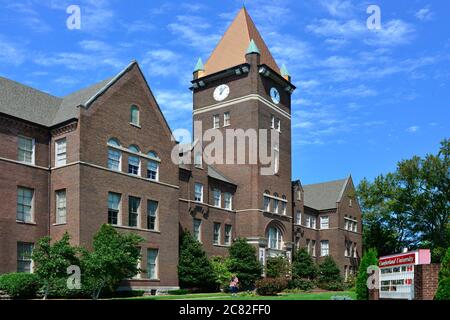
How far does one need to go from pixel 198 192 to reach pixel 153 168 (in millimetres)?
8357

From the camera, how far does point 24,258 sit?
32906mm

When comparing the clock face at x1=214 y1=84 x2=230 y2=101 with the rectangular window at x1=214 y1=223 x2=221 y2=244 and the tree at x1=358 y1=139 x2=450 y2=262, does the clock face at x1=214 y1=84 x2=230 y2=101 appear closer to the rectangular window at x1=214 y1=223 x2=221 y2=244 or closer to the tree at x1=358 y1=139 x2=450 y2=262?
the rectangular window at x1=214 y1=223 x2=221 y2=244

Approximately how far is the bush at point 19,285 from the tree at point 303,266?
33.7 m

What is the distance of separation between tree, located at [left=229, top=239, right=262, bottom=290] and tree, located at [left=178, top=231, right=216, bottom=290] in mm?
4598

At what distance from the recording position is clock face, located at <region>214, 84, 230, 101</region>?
57.3 meters

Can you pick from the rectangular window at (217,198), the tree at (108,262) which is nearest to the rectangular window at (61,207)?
the tree at (108,262)

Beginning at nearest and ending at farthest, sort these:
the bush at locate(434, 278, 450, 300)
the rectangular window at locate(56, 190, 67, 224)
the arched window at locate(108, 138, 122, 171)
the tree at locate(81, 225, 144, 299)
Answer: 1. the bush at locate(434, 278, 450, 300)
2. the tree at locate(81, 225, 144, 299)
3. the rectangular window at locate(56, 190, 67, 224)
4. the arched window at locate(108, 138, 122, 171)

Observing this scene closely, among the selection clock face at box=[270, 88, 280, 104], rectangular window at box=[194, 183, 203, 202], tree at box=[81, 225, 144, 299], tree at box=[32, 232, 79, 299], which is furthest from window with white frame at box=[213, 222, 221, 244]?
tree at box=[32, 232, 79, 299]

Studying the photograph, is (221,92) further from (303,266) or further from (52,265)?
(52,265)
